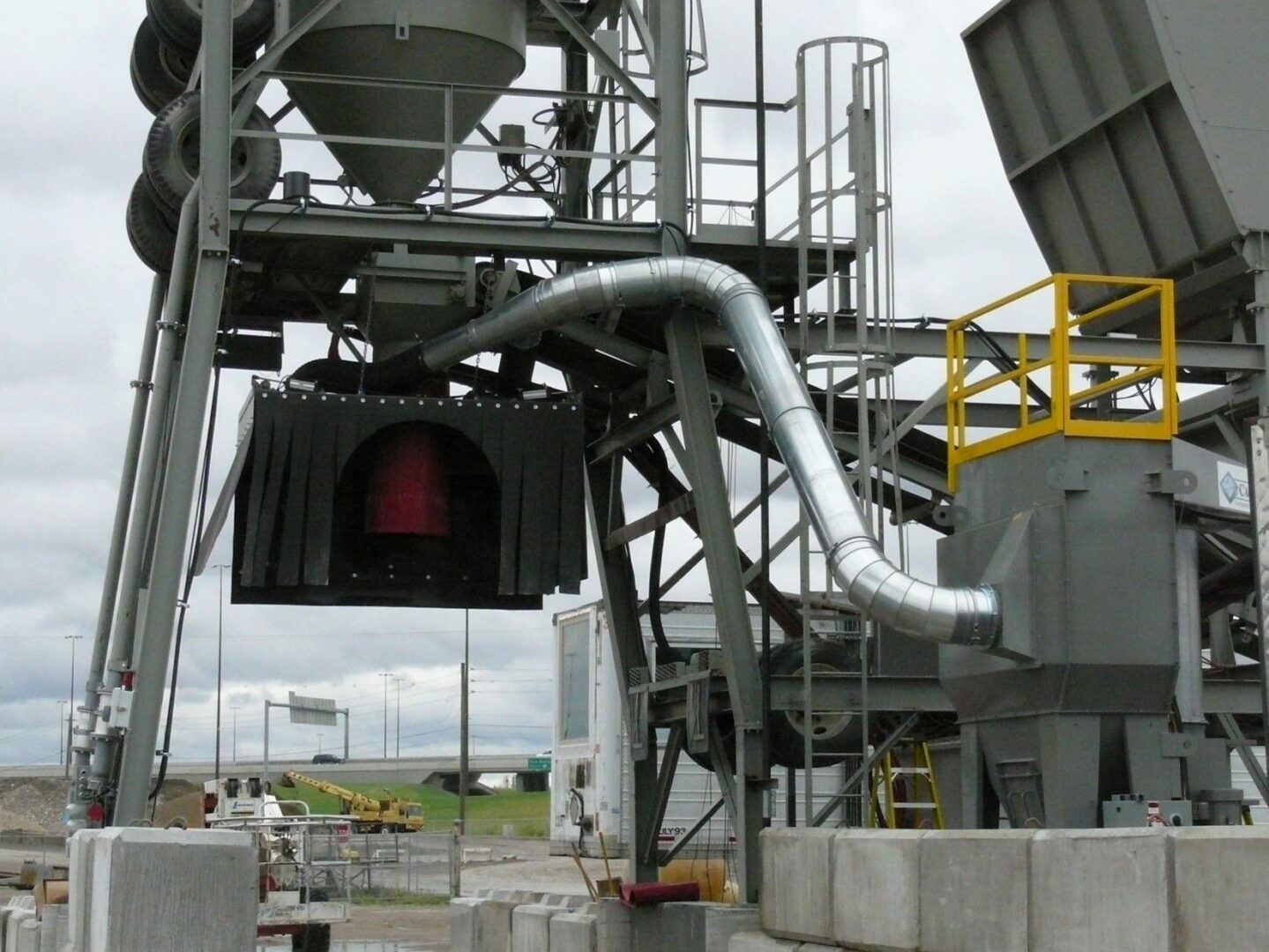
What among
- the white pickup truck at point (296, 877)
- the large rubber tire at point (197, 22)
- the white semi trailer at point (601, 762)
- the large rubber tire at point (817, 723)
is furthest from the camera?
the white semi trailer at point (601, 762)

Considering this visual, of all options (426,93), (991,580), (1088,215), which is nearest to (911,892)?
(991,580)

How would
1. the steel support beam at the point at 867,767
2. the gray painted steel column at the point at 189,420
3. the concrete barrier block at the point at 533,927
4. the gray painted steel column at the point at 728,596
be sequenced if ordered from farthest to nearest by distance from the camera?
the concrete barrier block at the point at 533,927 → the gray painted steel column at the point at 728,596 → the steel support beam at the point at 867,767 → the gray painted steel column at the point at 189,420

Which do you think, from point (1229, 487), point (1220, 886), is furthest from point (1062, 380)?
point (1220, 886)

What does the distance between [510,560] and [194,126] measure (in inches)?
181

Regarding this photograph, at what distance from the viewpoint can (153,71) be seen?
17.5 metres

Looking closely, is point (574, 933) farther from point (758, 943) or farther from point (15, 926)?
point (758, 943)

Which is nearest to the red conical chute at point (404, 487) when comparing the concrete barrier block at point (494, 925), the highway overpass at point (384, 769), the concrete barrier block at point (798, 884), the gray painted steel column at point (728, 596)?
the gray painted steel column at point (728, 596)

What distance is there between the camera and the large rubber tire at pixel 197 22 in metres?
15.3

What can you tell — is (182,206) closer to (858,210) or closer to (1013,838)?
(858,210)

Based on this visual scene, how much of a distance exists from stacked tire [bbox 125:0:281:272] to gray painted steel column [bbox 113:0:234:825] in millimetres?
448

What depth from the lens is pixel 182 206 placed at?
48.3 feet

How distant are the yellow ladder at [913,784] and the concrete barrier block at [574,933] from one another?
8.99ft

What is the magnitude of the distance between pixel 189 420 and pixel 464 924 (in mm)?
7224

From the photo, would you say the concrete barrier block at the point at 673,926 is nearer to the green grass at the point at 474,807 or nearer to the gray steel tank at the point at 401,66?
the gray steel tank at the point at 401,66
